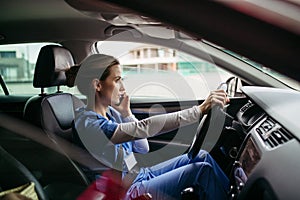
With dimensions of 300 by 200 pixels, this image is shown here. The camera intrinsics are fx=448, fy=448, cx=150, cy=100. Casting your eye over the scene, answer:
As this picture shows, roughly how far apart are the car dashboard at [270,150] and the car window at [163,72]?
501mm

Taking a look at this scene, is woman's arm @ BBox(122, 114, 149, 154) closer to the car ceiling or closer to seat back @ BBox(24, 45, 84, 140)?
seat back @ BBox(24, 45, 84, 140)

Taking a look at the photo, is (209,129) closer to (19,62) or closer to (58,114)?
(58,114)

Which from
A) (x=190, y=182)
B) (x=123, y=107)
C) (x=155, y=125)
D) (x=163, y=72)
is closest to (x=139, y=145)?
(x=123, y=107)

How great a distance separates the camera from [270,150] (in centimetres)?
133

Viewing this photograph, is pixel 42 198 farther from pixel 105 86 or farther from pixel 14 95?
pixel 14 95

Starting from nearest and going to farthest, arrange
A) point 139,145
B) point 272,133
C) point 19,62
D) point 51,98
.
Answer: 1. point 272,133
2. point 139,145
3. point 51,98
4. point 19,62

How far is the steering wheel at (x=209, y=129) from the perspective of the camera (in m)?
1.79

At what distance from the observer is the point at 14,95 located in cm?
311

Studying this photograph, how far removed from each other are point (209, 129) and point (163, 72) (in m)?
0.72

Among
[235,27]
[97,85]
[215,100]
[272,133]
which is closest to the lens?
[235,27]

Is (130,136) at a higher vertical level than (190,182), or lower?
higher

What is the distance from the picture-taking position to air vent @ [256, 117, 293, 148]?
1.30m

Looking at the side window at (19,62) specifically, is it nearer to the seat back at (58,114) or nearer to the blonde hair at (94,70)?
the seat back at (58,114)

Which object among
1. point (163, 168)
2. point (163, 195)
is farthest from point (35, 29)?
point (163, 195)
